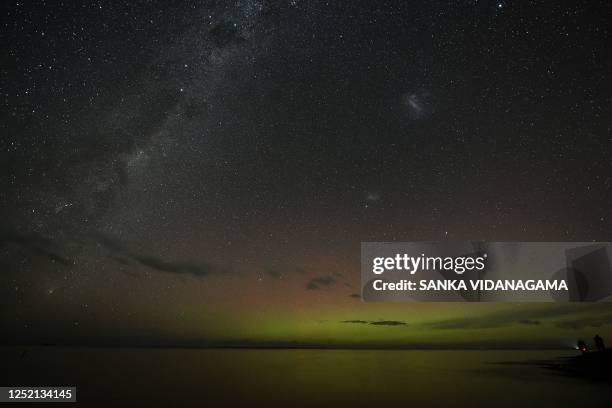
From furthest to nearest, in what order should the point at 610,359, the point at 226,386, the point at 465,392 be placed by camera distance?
the point at 610,359
the point at 226,386
the point at 465,392

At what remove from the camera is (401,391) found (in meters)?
30.4

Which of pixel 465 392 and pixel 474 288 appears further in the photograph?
pixel 465 392

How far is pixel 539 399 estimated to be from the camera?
24.9 meters

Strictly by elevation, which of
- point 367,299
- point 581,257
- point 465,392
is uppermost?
point 581,257

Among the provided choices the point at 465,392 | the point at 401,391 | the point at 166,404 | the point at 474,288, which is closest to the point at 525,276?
the point at 474,288

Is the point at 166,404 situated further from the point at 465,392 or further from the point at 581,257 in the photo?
the point at 581,257

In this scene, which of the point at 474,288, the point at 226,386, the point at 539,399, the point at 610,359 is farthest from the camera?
the point at 610,359

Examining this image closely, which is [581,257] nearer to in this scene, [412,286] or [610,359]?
[412,286]

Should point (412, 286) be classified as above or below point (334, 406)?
above

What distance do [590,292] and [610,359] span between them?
14587 mm

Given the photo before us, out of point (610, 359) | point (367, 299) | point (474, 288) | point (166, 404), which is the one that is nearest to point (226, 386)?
point (166, 404)

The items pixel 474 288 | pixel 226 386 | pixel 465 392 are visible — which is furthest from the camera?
pixel 226 386

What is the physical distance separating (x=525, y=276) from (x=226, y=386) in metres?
19.4

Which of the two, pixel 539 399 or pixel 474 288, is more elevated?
pixel 474 288
